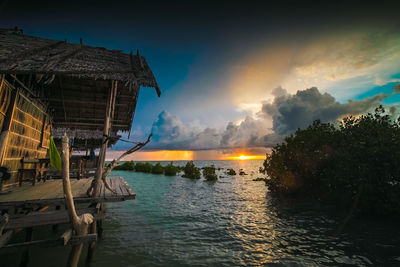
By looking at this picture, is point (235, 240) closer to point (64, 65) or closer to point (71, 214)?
point (71, 214)

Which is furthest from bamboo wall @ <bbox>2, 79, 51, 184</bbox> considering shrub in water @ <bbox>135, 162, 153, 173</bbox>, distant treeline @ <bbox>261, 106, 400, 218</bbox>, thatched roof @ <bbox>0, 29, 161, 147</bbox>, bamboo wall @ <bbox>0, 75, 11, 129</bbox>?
shrub in water @ <bbox>135, 162, 153, 173</bbox>

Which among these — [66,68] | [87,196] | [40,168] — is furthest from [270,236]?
[40,168]

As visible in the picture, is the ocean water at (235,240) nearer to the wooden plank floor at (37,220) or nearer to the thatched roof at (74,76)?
the wooden plank floor at (37,220)

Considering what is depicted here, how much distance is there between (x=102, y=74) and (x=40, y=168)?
21.1 ft

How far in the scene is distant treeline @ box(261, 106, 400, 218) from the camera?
9.51m

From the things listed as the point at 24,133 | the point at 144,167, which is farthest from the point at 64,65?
the point at 144,167

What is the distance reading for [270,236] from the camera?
26.9 feet

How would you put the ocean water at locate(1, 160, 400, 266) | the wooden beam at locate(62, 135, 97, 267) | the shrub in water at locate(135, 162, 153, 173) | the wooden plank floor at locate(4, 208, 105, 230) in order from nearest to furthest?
the wooden beam at locate(62, 135, 97, 267)
the wooden plank floor at locate(4, 208, 105, 230)
the ocean water at locate(1, 160, 400, 266)
the shrub in water at locate(135, 162, 153, 173)

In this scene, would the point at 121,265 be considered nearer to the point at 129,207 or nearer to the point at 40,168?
the point at 40,168

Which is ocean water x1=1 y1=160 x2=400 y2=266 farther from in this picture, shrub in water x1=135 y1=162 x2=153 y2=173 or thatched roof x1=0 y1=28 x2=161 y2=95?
shrub in water x1=135 y1=162 x2=153 y2=173

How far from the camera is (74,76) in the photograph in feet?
20.2

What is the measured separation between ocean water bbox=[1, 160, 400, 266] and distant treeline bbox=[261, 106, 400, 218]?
151cm

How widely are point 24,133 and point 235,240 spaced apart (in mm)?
10871

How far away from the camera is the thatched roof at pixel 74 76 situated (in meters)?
6.12
